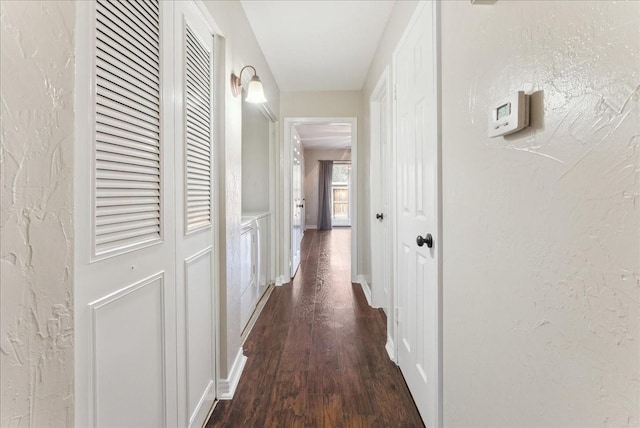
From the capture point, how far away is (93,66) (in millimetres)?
812

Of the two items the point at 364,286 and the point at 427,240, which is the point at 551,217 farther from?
the point at 364,286

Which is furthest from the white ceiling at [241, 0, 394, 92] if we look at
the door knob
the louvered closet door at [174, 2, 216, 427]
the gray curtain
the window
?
the window

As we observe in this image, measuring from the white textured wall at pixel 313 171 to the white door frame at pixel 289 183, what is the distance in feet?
19.3

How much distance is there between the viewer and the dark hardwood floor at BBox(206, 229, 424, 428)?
64.2 inches

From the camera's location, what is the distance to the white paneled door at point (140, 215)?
31.8 inches

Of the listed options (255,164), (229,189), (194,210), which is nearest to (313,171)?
(255,164)

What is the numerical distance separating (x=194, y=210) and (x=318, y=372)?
127 centimetres

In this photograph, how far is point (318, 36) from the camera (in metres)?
2.65

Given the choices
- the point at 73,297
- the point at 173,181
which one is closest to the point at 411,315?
the point at 173,181

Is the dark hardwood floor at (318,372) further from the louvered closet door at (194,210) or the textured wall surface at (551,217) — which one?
the textured wall surface at (551,217)

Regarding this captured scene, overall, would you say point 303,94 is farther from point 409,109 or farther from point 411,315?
point 411,315

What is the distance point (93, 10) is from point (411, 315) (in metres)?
1.80

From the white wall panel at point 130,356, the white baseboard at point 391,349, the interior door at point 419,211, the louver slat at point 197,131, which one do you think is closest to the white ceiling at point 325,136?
the interior door at point 419,211

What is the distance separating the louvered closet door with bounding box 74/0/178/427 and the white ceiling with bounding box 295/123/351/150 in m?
4.67
